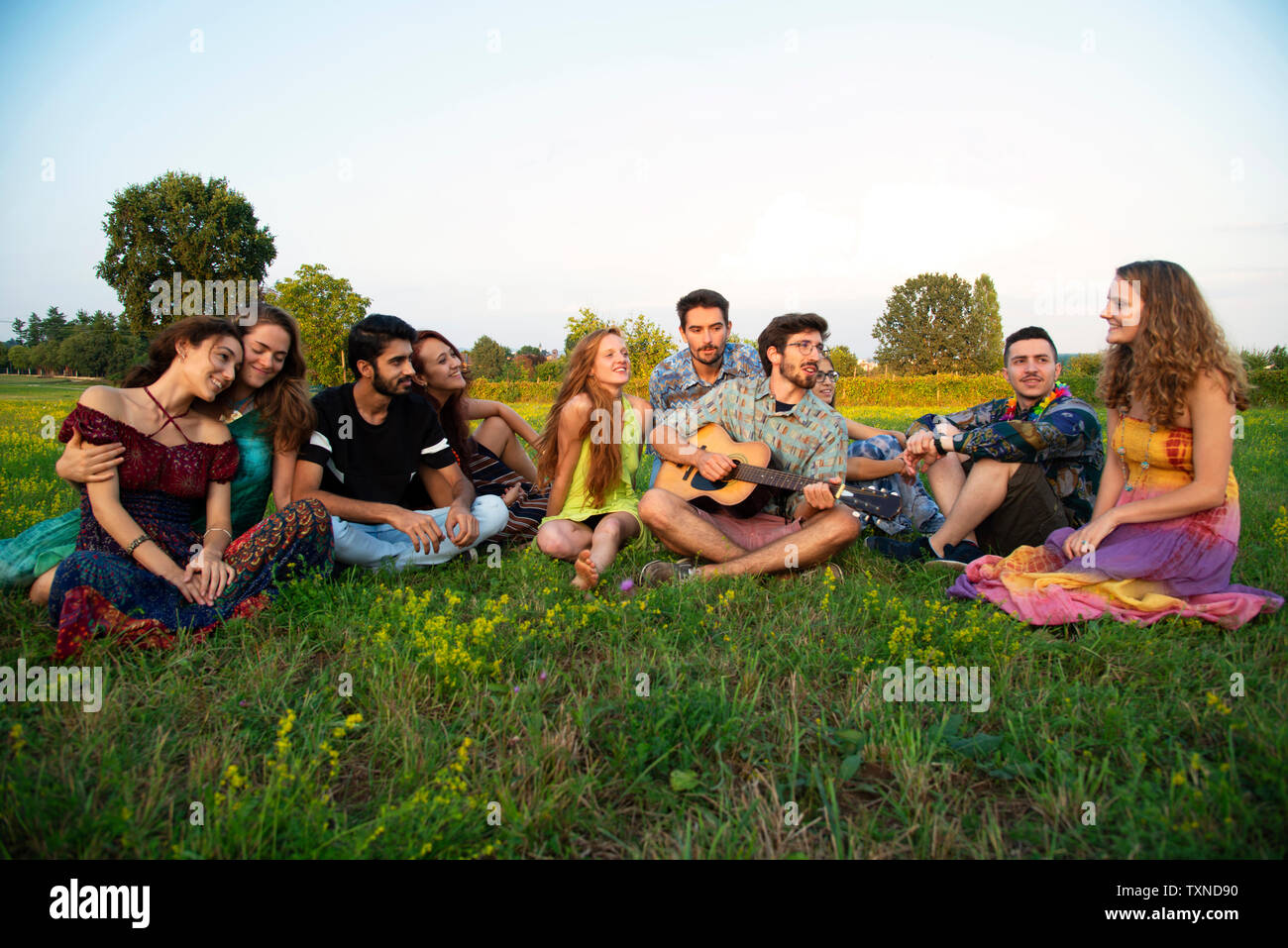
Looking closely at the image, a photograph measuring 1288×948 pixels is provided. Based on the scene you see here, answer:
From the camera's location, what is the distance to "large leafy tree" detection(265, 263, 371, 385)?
43.1 metres

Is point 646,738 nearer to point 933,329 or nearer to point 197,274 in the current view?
point 197,274

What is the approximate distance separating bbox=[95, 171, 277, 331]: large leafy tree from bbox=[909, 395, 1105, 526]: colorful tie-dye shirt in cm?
4438

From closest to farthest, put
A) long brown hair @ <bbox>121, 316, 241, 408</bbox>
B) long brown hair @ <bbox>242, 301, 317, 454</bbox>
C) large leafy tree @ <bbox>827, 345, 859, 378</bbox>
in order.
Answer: long brown hair @ <bbox>121, 316, 241, 408</bbox>
long brown hair @ <bbox>242, 301, 317, 454</bbox>
large leafy tree @ <bbox>827, 345, 859, 378</bbox>

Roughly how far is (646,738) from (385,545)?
2.68 metres

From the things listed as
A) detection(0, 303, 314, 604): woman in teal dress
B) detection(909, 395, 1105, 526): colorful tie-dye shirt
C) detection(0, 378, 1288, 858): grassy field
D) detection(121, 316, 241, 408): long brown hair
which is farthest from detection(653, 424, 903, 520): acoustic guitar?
detection(121, 316, 241, 408): long brown hair

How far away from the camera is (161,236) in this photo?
132 ft

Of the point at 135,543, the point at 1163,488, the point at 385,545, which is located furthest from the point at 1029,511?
the point at 135,543

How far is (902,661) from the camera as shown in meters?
3.23

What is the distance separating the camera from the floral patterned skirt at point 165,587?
126 inches

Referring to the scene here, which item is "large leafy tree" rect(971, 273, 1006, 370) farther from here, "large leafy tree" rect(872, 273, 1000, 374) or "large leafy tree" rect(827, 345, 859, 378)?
"large leafy tree" rect(827, 345, 859, 378)

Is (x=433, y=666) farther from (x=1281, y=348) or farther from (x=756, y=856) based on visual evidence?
(x=1281, y=348)

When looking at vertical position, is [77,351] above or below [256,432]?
above

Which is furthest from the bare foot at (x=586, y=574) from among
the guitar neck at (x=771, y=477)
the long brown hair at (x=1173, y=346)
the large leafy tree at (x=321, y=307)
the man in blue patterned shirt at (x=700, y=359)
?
the large leafy tree at (x=321, y=307)
